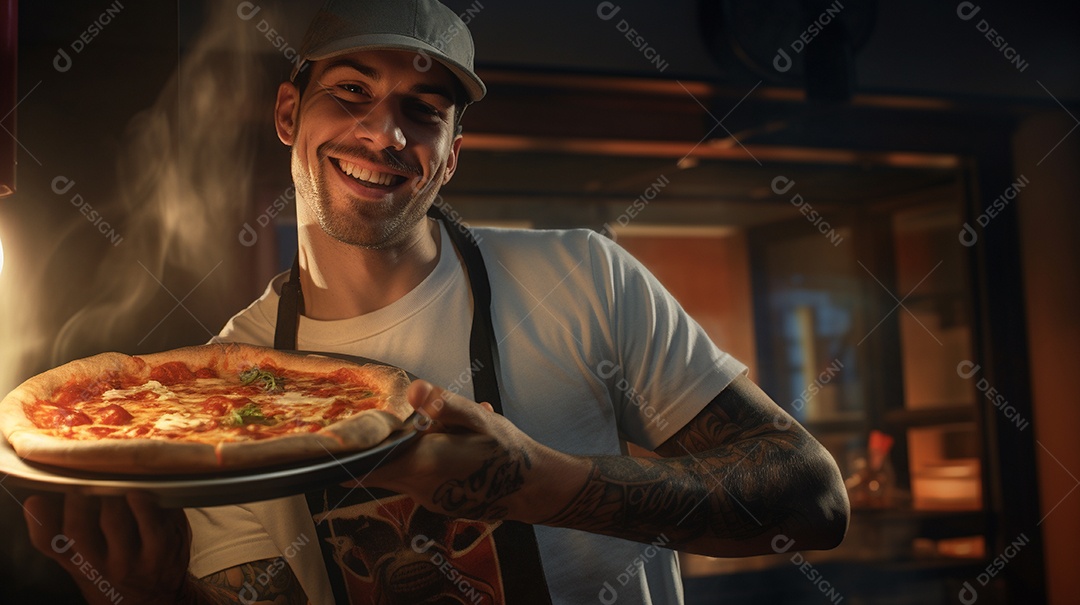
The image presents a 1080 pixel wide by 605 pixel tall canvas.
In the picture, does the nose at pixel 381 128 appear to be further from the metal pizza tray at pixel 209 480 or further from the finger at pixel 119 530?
the finger at pixel 119 530

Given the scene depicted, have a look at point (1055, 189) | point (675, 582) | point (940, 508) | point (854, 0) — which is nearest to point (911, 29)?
point (854, 0)

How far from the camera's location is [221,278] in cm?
199

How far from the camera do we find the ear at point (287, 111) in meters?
1.81

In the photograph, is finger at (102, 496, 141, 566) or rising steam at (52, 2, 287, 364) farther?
rising steam at (52, 2, 287, 364)

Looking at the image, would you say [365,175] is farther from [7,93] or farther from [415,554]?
[415,554]

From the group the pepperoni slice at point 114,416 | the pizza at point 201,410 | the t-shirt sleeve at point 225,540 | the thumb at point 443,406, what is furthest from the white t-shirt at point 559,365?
the thumb at point 443,406

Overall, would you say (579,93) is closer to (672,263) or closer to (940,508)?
A: (672,263)

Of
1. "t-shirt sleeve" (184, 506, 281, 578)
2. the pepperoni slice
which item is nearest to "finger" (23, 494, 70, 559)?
the pepperoni slice

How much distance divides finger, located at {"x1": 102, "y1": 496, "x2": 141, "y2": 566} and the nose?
790mm

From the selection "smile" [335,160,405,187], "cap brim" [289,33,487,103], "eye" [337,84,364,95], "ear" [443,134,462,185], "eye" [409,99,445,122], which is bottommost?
"smile" [335,160,405,187]

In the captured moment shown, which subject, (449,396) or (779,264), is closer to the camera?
(449,396)

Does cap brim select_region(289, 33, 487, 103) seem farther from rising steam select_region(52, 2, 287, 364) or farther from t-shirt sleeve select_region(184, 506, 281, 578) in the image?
t-shirt sleeve select_region(184, 506, 281, 578)

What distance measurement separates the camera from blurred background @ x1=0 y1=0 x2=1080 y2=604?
3.05m

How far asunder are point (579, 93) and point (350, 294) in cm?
151
